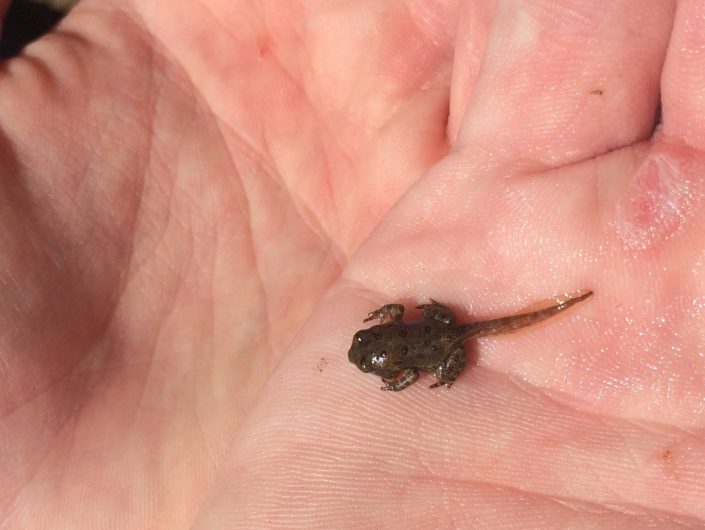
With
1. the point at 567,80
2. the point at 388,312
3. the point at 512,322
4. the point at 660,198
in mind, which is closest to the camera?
the point at 660,198

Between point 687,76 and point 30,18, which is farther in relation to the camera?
point 30,18

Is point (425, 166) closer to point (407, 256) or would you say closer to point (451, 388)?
point (407, 256)

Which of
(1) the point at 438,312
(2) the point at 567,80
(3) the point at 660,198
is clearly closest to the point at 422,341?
(1) the point at 438,312

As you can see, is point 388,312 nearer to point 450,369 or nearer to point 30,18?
point 450,369

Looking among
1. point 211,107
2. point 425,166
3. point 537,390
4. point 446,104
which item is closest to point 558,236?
point 537,390

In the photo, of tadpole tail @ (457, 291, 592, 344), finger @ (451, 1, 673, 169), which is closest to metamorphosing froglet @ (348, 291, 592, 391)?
tadpole tail @ (457, 291, 592, 344)

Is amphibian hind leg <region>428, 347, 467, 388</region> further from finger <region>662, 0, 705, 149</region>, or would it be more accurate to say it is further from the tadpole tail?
finger <region>662, 0, 705, 149</region>
